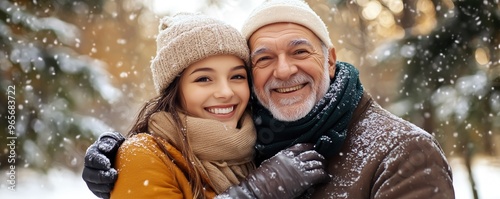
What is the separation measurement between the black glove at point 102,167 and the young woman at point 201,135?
0.17 feet

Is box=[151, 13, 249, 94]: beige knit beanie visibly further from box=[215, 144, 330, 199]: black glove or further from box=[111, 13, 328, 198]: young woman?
box=[215, 144, 330, 199]: black glove

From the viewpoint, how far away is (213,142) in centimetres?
298

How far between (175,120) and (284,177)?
2.49ft

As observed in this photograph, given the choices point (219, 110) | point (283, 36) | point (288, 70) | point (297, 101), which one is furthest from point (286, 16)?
point (219, 110)

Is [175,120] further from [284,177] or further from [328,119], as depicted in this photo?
[328,119]

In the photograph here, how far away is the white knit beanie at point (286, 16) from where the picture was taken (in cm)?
315

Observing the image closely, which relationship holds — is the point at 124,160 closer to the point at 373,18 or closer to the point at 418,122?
the point at 418,122

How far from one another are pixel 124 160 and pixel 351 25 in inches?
536

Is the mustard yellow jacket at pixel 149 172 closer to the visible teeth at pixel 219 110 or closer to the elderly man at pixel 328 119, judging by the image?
the visible teeth at pixel 219 110

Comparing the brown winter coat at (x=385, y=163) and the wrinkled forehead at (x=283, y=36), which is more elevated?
the wrinkled forehead at (x=283, y=36)

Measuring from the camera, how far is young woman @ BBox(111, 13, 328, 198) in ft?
8.84

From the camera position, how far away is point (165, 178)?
2752mm

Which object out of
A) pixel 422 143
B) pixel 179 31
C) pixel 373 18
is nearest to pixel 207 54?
pixel 179 31

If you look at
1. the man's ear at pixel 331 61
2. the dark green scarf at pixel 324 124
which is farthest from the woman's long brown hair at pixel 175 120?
the man's ear at pixel 331 61
